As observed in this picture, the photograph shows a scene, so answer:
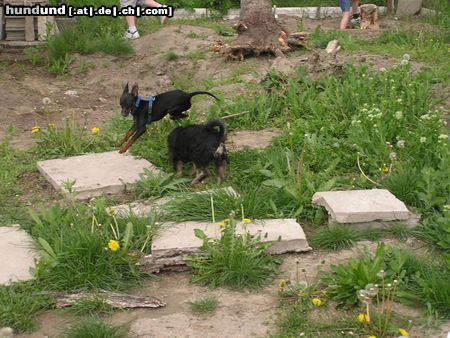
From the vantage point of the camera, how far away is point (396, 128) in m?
6.19

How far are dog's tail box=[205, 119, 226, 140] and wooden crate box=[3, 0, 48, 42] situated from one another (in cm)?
616

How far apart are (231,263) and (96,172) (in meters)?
2.14

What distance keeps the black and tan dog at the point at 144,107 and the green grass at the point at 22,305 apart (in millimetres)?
2477

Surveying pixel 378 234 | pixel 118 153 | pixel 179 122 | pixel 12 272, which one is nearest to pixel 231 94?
pixel 179 122

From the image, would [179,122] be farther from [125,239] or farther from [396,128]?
[125,239]

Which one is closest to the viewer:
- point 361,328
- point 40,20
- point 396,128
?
point 361,328

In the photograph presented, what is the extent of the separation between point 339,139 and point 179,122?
161 cm

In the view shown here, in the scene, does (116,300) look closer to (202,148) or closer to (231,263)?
(231,263)

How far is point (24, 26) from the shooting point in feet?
37.0

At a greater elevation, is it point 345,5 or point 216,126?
point 345,5

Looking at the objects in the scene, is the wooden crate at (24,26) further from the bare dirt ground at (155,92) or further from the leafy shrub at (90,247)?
the leafy shrub at (90,247)

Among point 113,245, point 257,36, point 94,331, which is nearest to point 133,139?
point 113,245

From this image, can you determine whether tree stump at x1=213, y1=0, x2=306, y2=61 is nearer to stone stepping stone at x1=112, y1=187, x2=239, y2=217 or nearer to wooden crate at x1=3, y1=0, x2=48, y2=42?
wooden crate at x1=3, y1=0, x2=48, y2=42

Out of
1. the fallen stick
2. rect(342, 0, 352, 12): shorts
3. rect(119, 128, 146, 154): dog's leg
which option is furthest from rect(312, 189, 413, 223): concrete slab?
rect(342, 0, 352, 12): shorts
